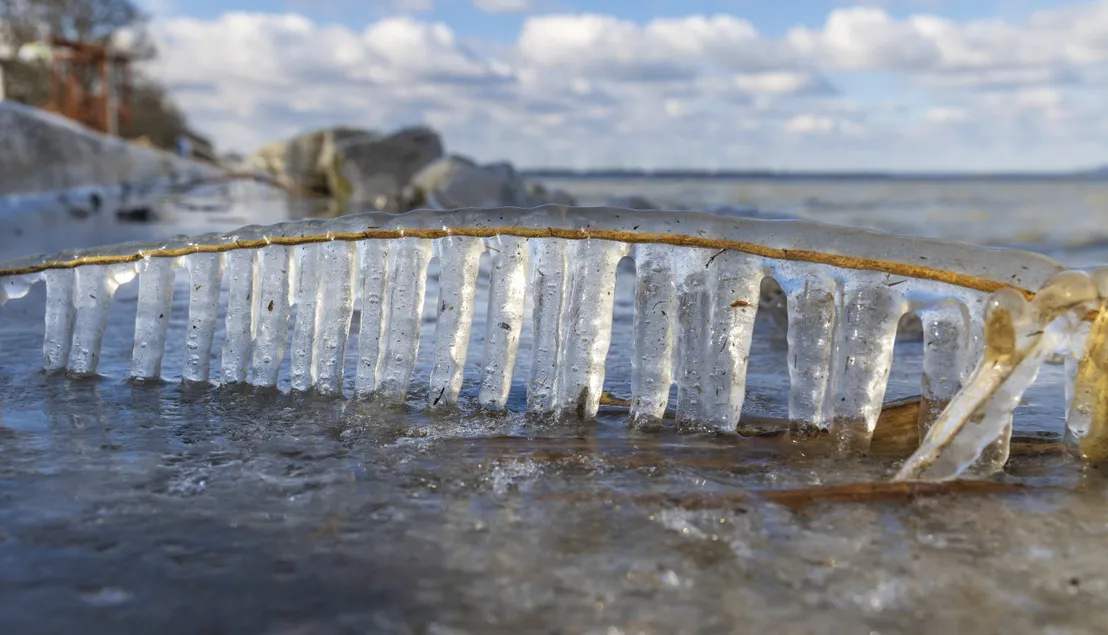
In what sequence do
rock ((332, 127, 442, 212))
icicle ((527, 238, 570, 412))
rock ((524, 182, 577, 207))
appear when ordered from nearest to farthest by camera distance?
icicle ((527, 238, 570, 412))
rock ((524, 182, 577, 207))
rock ((332, 127, 442, 212))

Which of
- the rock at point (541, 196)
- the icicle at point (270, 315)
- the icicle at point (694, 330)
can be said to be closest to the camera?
A: the icicle at point (694, 330)

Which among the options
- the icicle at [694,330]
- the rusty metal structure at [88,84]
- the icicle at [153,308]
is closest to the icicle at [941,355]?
the icicle at [694,330]

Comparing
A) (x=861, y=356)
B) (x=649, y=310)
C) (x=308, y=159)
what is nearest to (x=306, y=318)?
(x=649, y=310)

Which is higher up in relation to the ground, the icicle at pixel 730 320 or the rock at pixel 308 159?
the rock at pixel 308 159

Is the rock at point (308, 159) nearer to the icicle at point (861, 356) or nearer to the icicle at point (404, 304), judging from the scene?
the icicle at point (404, 304)

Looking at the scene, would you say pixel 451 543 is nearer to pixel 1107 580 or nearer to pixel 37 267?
pixel 1107 580

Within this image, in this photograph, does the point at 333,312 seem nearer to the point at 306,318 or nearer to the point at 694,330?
the point at 306,318

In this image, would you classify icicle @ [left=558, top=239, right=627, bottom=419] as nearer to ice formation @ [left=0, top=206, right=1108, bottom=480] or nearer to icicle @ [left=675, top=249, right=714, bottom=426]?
ice formation @ [left=0, top=206, right=1108, bottom=480]

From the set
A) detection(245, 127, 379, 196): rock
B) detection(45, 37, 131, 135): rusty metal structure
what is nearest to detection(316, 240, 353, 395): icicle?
detection(245, 127, 379, 196): rock
